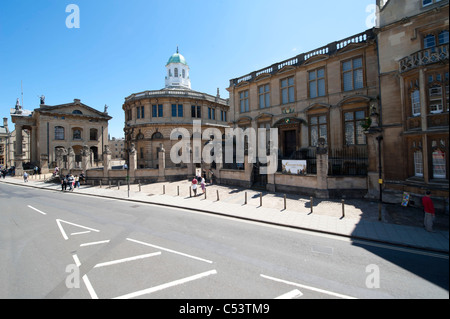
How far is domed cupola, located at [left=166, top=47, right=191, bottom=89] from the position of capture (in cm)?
4480

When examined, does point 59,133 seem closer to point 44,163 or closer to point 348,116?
point 44,163

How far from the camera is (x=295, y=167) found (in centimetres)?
1591

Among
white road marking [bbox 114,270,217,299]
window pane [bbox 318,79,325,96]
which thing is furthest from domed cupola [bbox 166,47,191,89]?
white road marking [bbox 114,270,217,299]

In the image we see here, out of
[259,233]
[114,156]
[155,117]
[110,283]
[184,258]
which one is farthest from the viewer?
[114,156]

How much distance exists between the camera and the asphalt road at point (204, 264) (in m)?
4.96

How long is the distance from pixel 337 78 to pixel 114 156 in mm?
112429

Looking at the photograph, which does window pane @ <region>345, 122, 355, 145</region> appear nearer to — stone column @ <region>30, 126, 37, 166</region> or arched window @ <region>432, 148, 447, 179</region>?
arched window @ <region>432, 148, 447, 179</region>

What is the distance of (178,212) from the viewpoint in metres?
12.7

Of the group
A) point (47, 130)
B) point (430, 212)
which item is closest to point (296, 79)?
point (430, 212)

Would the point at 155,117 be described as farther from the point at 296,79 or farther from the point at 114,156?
the point at 114,156

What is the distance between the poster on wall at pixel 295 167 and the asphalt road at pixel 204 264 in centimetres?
723

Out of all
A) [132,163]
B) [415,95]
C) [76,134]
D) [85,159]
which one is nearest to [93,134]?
[76,134]

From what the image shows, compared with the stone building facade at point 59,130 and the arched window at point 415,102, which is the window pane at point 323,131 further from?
the stone building facade at point 59,130
